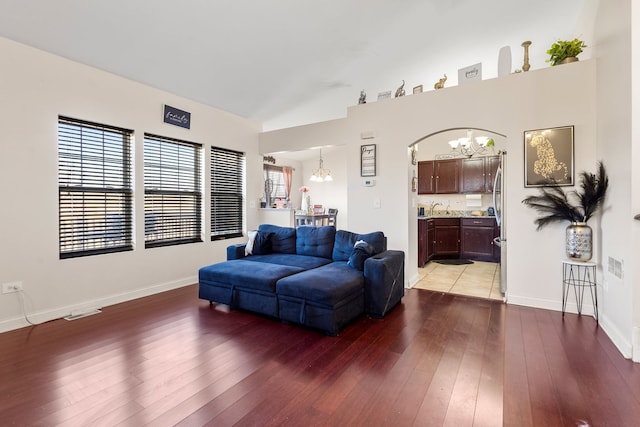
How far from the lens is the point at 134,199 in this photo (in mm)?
4059

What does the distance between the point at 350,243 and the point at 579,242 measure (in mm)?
2306

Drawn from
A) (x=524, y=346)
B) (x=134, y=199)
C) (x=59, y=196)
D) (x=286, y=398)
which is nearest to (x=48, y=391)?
(x=286, y=398)

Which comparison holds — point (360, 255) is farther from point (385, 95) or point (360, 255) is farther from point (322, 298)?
point (385, 95)

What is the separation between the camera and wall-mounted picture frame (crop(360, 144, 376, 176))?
454cm

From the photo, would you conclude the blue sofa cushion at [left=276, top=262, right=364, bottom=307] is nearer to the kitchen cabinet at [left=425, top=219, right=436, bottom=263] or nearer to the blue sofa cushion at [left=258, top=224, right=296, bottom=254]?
the blue sofa cushion at [left=258, top=224, right=296, bottom=254]

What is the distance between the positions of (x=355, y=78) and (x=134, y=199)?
11.5 feet

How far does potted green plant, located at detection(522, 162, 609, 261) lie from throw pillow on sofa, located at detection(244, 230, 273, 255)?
3243 mm

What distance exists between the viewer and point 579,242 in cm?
308

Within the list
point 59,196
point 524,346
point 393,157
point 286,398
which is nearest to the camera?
point 286,398

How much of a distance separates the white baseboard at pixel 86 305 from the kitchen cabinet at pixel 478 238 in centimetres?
537

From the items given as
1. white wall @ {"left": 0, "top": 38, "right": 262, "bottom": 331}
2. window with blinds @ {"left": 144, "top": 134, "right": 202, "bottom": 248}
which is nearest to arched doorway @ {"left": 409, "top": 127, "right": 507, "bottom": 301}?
window with blinds @ {"left": 144, "top": 134, "right": 202, "bottom": 248}

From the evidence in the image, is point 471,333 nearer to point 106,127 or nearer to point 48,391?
point 48,391

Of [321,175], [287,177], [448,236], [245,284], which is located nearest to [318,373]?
[245,284]

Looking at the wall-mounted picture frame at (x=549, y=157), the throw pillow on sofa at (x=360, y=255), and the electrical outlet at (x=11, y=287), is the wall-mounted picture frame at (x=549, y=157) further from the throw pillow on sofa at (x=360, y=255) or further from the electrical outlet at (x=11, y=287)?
the electrical outlet at (x=11, y=287)
